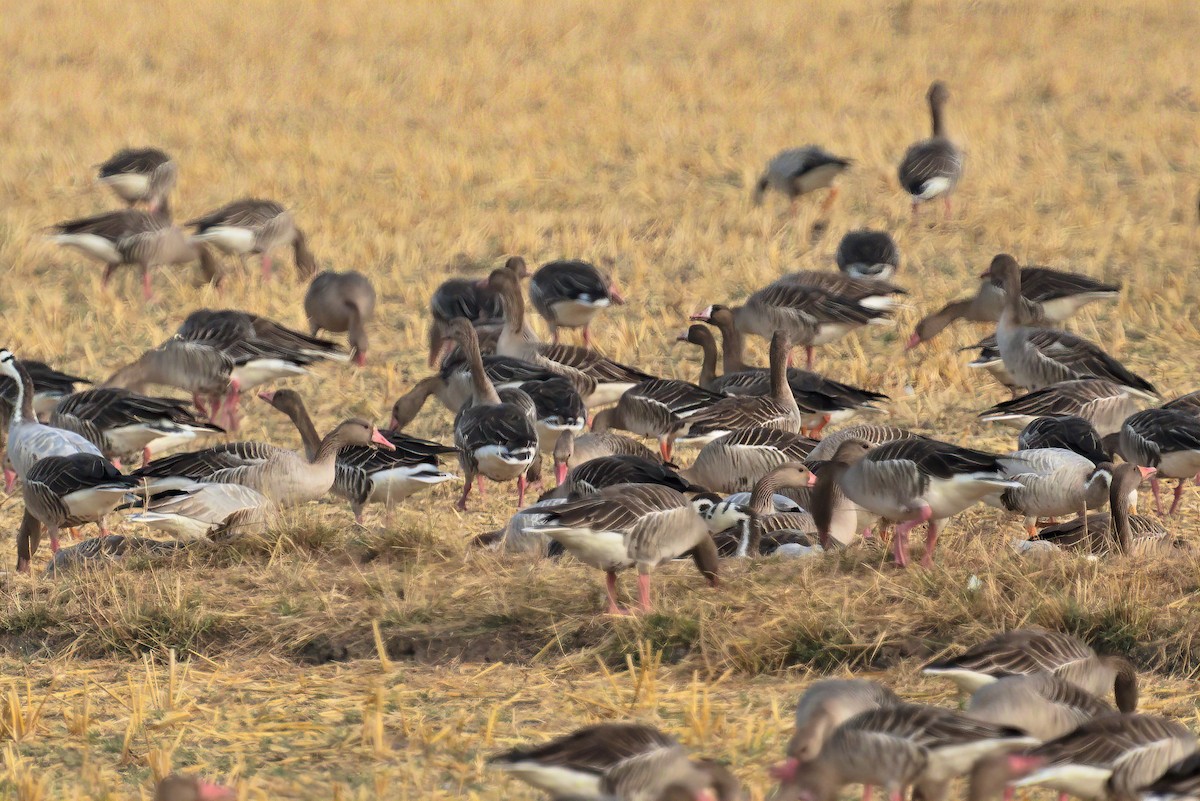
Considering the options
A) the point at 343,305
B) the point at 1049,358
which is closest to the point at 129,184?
the point at 343,305

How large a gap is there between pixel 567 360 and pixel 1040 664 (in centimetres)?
748

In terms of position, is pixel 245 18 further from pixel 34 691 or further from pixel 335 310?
pixel 34 691

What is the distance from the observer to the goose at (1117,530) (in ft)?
26.7

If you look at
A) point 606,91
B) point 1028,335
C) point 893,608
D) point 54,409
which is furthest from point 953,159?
point 893,608

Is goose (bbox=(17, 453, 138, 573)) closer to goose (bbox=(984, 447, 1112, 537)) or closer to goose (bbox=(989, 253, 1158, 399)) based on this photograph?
goose (bbox=(984, 447, 1112, 537))

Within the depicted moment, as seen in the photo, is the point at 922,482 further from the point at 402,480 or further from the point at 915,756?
the point at 402,480

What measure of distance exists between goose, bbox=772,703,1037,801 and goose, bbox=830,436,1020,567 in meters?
2.86

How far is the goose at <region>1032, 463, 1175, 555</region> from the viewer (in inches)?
320

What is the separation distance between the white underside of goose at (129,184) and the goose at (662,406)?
29.9 ft

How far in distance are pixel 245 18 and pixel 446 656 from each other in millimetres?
28090

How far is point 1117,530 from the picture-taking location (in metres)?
8.22

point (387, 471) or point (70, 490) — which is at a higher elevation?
point (70, 490)

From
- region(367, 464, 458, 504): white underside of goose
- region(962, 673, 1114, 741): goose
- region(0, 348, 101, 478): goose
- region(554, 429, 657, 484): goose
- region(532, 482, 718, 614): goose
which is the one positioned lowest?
region(554, 429, 657, 484): goose

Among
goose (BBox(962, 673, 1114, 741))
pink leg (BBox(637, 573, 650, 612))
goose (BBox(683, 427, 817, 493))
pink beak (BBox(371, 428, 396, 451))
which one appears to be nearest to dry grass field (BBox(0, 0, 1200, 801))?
pink leg (BBox(637, 573, 650, 612))
